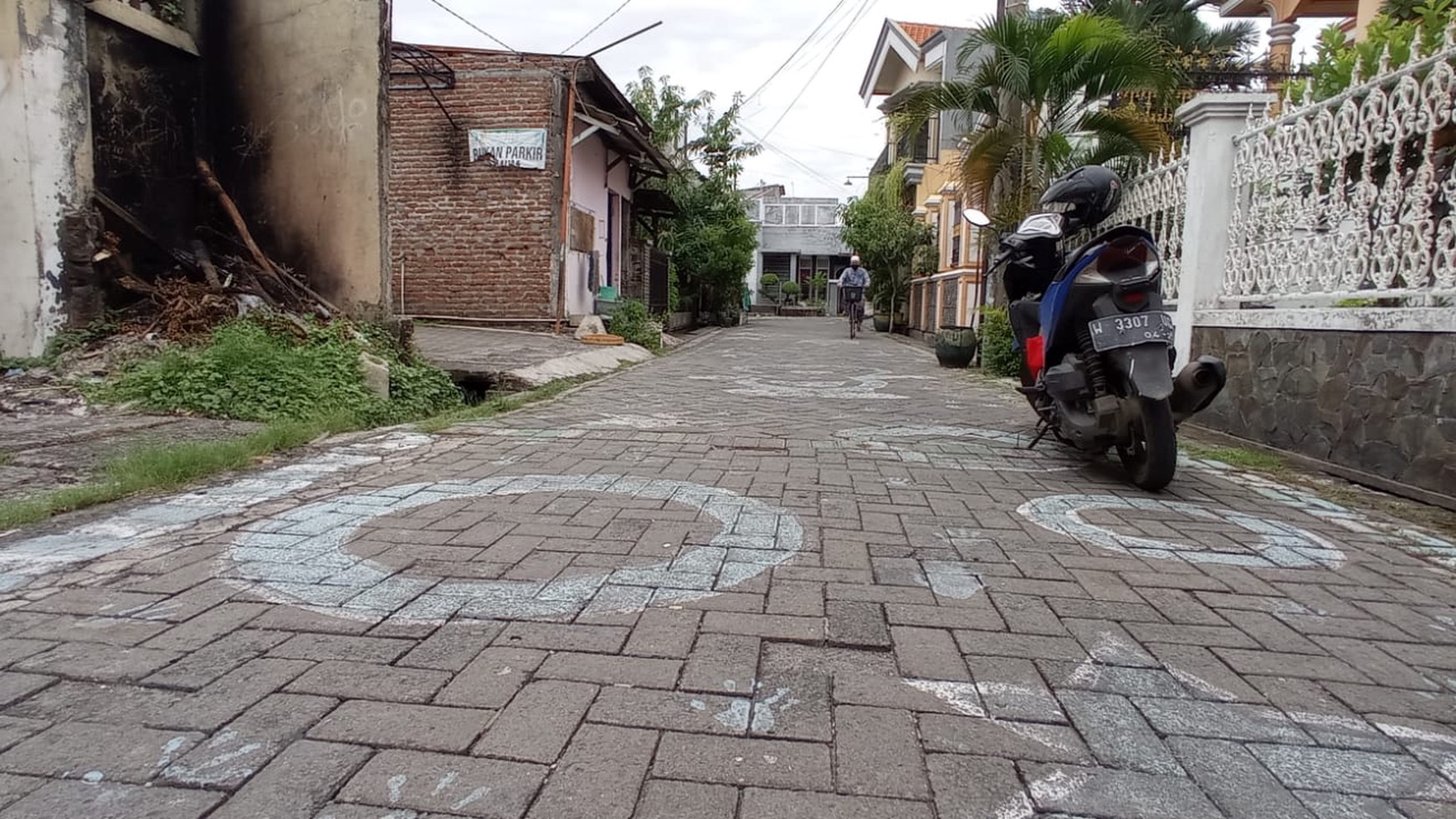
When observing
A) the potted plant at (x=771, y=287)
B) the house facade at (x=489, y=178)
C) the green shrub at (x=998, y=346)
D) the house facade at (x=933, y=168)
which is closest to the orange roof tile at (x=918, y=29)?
the house facade at (x=933, y=168)

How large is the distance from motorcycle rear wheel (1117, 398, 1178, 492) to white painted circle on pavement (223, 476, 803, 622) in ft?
5.86

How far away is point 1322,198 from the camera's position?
189 inches

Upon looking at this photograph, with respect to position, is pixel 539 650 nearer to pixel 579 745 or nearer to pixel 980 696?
pixel 579 745

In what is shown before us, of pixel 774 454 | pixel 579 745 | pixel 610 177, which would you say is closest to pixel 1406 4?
pixel 774 454

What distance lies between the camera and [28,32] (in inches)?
216

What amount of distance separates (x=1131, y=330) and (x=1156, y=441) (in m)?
0.54

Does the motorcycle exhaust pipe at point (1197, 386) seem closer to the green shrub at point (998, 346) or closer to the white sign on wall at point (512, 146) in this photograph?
the green shrub at point (998, 346)

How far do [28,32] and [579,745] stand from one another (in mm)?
6555

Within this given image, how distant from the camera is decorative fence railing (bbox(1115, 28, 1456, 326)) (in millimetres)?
4055

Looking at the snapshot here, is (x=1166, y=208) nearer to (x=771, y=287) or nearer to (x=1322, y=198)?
(x=1322, y=198)

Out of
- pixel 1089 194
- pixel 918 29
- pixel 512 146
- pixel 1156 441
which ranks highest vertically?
pixel 918 29

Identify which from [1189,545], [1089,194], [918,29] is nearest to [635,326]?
[1089,194]

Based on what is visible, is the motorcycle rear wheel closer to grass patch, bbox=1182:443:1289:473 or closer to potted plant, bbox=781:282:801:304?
grass patch, bbox=1182:443:1289:473

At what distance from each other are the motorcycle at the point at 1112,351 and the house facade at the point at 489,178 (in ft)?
27.6
